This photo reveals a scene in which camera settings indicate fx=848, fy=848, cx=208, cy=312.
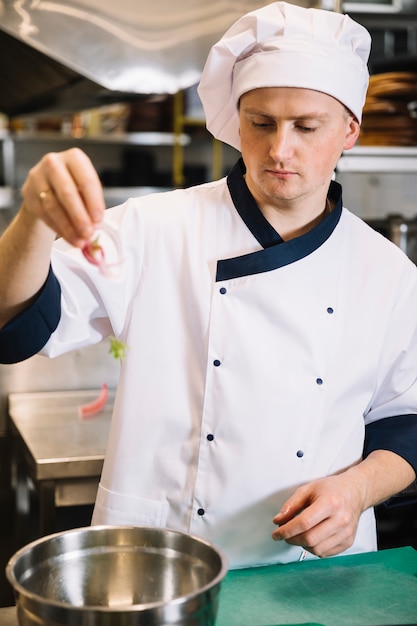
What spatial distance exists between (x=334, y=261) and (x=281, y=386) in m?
0.26

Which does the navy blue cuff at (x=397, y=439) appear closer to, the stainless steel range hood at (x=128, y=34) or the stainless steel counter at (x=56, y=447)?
the stainless steel counter at (x=56, y=447)

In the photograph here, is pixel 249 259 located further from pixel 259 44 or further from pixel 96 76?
pixel 96 76

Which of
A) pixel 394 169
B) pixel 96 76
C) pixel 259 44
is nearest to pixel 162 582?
pixel 259 44

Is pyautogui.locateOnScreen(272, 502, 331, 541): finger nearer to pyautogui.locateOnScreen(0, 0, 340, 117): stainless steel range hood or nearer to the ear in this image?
the ear

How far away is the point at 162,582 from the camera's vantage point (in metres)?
1.06

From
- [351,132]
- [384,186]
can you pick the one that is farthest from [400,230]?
[351,132]

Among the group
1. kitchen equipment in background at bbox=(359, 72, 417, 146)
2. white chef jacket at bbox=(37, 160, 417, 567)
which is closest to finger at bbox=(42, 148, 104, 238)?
white chef jacket at bbox=(37, 160, 417, 567)

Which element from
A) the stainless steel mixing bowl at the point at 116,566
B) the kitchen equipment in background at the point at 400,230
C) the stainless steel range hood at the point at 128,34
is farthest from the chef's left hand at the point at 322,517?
the kitchen equipment in background at the point at 400,230

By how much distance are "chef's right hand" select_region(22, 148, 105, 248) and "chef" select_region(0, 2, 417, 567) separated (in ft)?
1.17

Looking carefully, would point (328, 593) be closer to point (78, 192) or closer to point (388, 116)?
point (78, 192)

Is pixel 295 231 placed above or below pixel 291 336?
above

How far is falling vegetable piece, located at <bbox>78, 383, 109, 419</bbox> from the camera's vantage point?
7.91 feet

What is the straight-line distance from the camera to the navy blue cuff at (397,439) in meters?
1.52

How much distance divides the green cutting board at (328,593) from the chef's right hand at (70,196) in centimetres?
58
